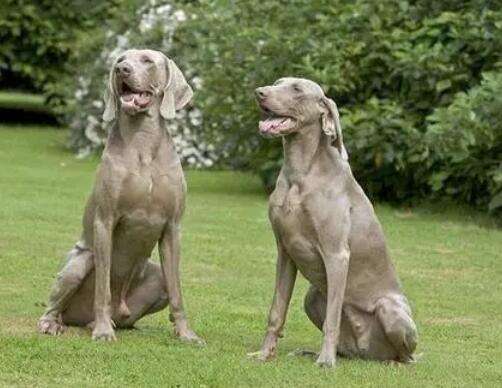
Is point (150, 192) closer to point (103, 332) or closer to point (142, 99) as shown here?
point (142, 99)

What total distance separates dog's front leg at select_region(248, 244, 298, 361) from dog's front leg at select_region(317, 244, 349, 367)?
1.02 ft

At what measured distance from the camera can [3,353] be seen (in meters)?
8.09

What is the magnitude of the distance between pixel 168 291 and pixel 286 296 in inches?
35.5

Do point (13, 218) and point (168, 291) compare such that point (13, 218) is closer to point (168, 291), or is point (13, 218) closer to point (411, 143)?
point (411, 143)

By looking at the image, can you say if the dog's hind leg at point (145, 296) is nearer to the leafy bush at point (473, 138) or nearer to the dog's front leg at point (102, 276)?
the dog's front leg at point (102, 276)

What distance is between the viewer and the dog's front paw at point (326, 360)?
809 centimetres

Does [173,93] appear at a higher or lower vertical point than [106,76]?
higher

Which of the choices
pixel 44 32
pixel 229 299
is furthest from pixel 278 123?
pixel 44 32

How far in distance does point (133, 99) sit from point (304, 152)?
3.66 feet

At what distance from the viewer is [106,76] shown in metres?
23.2

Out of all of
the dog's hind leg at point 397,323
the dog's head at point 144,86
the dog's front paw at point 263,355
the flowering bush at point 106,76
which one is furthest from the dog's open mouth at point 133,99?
the flowering bush at point 106,76

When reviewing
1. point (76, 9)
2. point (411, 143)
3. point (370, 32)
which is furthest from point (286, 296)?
point (76, 9)

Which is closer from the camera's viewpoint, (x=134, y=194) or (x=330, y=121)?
(x=330, y=121)

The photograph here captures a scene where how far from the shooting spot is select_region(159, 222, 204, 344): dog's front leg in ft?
29.1
